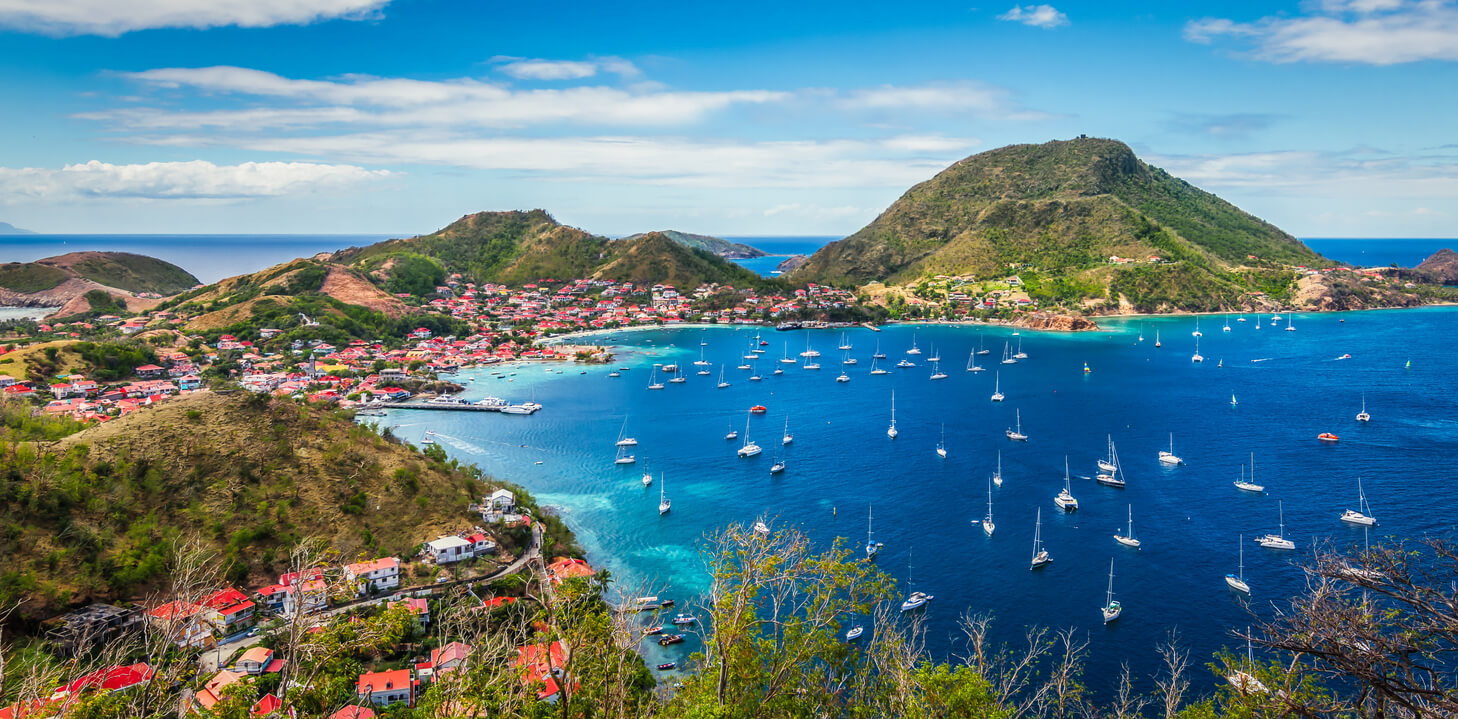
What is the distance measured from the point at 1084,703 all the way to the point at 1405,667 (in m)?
17.9

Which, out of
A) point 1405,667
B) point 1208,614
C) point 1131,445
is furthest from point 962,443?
point 1405,667

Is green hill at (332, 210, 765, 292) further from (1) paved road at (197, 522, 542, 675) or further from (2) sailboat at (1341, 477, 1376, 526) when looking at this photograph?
(2) sailboat at (1341, 477, 1376, 526)

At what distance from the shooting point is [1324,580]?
11773 millimetres

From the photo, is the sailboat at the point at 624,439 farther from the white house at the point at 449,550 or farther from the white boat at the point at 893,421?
the white house at the point at 449,550

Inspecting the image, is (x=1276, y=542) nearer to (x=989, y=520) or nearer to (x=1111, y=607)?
(x=1111, y=607)

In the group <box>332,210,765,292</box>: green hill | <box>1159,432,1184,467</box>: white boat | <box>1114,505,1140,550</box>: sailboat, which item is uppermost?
<box>332,210,765,292</box>: green hill

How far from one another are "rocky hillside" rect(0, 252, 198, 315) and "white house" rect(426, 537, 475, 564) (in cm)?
11211

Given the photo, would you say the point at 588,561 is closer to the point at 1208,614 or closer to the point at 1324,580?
the point at 1208,614

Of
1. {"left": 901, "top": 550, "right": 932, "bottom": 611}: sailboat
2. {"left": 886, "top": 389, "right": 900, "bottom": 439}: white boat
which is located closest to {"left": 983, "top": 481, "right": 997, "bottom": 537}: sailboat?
{"left": 901, "top": 550, "right": 932, "bottom": 611}: sailboat

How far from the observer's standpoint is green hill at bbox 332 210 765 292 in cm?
15025

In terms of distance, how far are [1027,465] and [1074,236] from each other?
118 m

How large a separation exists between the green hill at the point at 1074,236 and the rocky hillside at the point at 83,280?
130 m

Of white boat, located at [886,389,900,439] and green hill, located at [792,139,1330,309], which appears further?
green hill, located at [792,139,1330,309]

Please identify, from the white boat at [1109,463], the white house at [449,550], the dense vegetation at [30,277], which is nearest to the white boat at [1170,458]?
the white boat at [1109,463]
